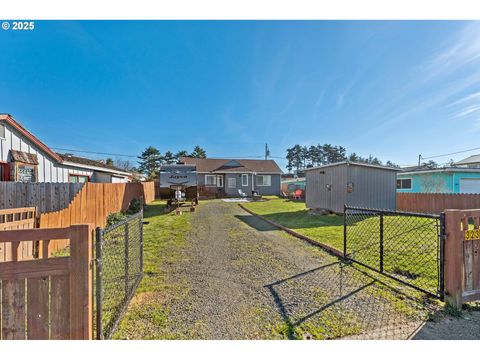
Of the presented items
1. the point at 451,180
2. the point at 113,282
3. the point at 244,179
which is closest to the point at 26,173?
the point at 113,282

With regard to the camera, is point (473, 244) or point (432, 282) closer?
point (473, 244)

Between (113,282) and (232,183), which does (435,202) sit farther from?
(232,183)

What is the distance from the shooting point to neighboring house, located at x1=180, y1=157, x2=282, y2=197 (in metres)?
24.6

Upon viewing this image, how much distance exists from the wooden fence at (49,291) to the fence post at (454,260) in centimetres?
411

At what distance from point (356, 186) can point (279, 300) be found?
389 inches

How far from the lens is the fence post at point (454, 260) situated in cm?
279

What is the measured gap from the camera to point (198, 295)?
3209 millimetres

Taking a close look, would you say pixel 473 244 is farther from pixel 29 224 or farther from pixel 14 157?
pixel 14 157

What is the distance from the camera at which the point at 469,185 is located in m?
14.7

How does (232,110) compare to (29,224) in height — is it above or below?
above

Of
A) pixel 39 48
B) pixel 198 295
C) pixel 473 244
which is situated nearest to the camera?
pixel 473 244

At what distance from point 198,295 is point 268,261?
1.91 metres

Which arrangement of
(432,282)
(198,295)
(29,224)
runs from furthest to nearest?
(29,224), (432,282), (198,295)
